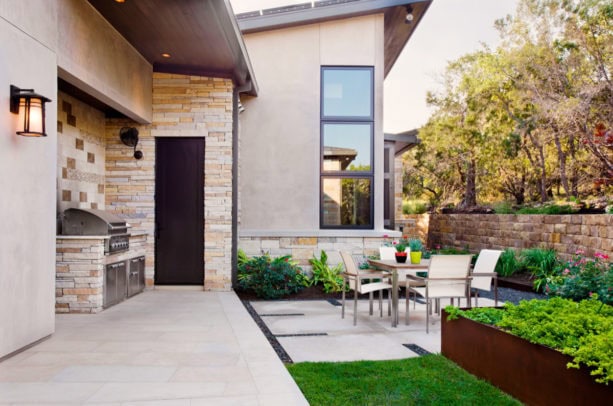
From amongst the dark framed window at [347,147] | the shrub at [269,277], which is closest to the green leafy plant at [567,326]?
the shrub at [269,277]

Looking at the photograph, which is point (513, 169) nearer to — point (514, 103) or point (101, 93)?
point (514, 103)

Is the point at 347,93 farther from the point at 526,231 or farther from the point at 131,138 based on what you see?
the point at 526,231

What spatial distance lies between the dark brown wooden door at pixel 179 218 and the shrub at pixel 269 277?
754mm

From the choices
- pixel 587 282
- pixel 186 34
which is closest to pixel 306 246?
pixel 186 34

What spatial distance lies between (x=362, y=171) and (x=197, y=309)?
414 centimetres

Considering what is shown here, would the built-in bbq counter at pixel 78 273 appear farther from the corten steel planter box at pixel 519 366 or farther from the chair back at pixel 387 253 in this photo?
the corten steel planter box at pixel 519 366

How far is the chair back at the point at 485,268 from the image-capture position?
6383 mm

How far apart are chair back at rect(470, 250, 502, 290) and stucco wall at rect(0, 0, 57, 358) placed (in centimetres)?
483

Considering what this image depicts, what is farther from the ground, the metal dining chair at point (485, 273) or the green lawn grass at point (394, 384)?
the metal dining chair at point (485, 273)

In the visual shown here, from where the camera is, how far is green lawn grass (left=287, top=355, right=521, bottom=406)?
10.7 feet

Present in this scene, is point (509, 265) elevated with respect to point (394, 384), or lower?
elevated

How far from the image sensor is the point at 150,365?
155 inches

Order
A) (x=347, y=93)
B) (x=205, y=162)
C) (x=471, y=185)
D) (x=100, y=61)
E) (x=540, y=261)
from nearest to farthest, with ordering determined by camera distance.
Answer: (x=100, y=61) → (x=205, y=162) → (x=347, y=93) → (x=540, y=261) → (x=471, y=185)

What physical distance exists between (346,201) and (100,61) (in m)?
4.84
